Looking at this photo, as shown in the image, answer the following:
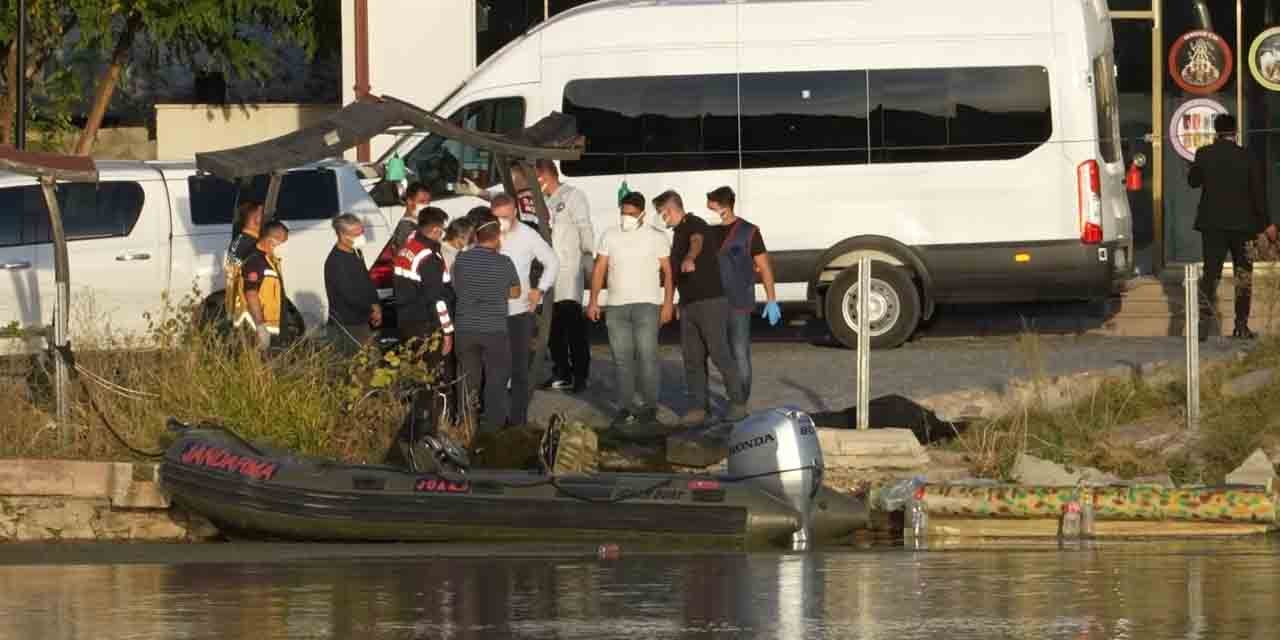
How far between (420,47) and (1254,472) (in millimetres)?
13385

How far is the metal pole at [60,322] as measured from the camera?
55.0 ft

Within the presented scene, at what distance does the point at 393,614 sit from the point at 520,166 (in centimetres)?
843

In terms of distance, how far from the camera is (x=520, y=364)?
17953 mm

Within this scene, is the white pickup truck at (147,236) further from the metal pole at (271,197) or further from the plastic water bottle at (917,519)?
the plastic water bottle at (917,519)

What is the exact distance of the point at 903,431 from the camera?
673 inches

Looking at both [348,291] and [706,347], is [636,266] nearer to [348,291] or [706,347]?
[706,347]

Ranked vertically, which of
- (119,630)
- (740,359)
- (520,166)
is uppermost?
(520,166)

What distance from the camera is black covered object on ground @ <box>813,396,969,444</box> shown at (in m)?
17.9

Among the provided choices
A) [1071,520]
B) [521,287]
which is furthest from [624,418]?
[1071,520]

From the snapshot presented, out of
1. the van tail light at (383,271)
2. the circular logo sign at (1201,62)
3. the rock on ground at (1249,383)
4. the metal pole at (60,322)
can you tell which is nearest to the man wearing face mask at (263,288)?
the metal pole at (60,322)

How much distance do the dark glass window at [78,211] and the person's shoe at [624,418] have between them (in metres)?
4.53

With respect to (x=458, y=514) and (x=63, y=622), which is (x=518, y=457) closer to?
(x=458, y=514)

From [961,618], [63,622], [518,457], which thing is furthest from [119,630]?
[518,457]

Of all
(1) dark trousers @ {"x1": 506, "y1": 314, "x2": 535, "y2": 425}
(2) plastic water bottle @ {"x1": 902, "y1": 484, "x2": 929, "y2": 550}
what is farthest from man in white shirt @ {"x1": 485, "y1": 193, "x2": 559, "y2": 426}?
(2) plastic water bottle @ {"x1": 902, "y1": 484, "x2": 929, "y2": 550}
